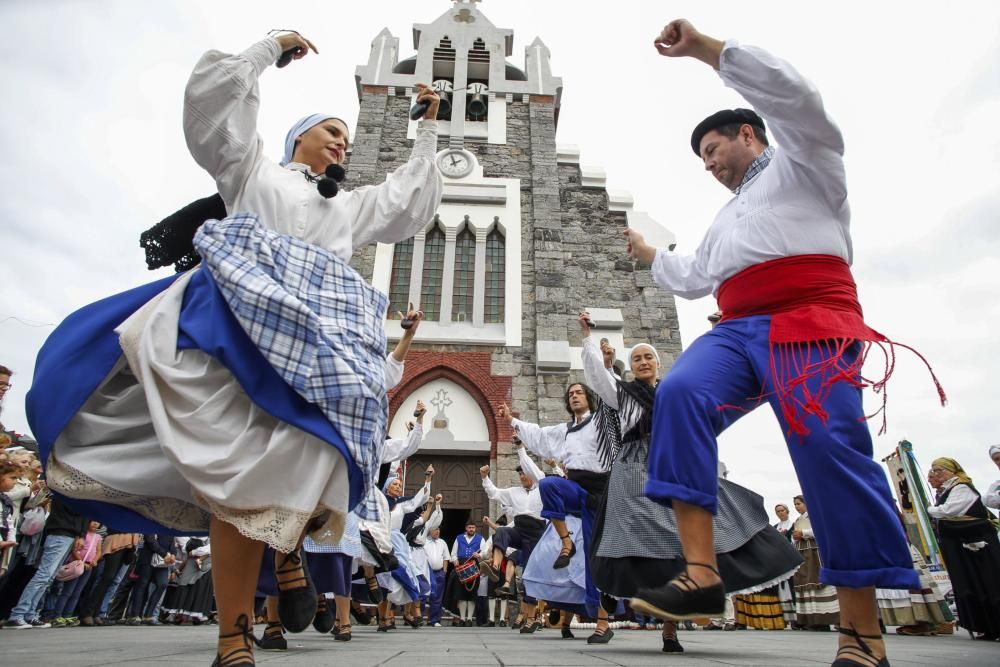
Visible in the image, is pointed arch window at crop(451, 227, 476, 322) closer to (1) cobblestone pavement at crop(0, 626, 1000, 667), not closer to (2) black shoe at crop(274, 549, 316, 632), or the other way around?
(1) cobblestone pavement at crop(0, 626, 1000, 667)

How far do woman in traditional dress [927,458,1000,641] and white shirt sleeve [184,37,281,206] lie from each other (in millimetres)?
7001

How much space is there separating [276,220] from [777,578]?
2.81 m

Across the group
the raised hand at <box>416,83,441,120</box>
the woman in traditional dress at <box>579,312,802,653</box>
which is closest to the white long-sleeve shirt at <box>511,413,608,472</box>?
the woman in traditional dress at <box>579,312,802,653</box>

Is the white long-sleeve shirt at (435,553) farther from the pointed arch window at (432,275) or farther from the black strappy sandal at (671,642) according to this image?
the black strappy sandal at (671,642)

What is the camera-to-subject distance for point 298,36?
90.7 inches

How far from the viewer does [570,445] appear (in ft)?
17.3

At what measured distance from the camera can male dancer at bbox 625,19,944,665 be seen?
1.67m

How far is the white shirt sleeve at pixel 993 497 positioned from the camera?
6050 mm

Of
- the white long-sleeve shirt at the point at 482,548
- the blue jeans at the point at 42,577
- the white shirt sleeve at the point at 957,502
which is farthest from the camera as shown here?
the white long-sleeve shirt at the point at 482,548

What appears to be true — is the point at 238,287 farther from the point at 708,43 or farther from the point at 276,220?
the point at 708,43

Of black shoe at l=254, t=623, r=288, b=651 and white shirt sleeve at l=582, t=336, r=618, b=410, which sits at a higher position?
white shirt sleeve at l=582, t=336, r=618, b=410

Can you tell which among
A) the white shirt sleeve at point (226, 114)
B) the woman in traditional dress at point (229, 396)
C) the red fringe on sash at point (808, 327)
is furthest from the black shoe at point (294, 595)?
the red fringe on sash at point (808, 327)

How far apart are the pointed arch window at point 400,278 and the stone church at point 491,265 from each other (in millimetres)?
36

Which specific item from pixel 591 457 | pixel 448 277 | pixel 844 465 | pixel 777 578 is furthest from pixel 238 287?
pixel 448 277
